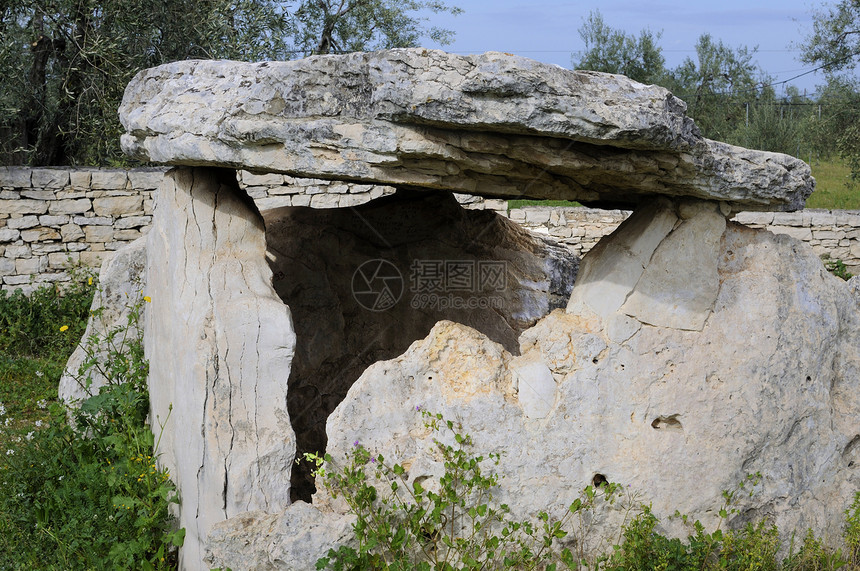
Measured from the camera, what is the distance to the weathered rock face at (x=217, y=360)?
377cm

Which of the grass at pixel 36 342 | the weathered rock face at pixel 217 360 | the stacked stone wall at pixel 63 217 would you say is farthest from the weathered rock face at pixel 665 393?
the stacked stone wall at pixel 63 217

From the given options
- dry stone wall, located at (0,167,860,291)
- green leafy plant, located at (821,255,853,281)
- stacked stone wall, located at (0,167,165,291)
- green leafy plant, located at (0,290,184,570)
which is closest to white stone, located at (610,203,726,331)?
green leafy plant, located at (0,290,184,570)

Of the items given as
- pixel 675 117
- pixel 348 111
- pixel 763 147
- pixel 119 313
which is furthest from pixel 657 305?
pixel 763 147

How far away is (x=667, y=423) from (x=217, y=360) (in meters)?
2.26

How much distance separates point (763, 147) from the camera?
17.8 m

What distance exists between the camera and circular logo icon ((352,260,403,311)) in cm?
615

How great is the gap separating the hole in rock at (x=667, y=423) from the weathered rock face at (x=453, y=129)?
3.76 ft

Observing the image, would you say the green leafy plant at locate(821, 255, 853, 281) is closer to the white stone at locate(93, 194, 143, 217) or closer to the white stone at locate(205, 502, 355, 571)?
the white stone at locate(93, 194, 143, 217)

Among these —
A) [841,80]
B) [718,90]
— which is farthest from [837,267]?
[718,90]

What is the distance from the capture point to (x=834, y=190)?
1675cm

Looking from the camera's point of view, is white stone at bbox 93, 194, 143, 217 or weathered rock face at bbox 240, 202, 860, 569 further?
white stone at bbox 93, 194, 143, 217

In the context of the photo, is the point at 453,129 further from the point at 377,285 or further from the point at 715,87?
the point at 715,87

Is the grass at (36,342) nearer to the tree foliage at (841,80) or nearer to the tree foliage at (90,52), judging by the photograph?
the tree foliage at (90,52)

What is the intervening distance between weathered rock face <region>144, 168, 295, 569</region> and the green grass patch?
41.6ft
